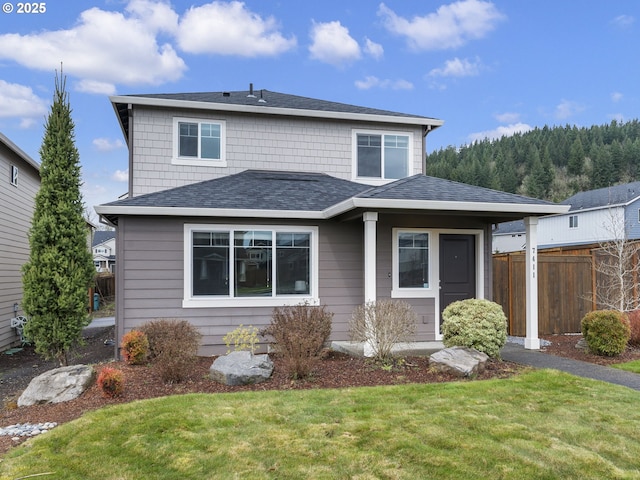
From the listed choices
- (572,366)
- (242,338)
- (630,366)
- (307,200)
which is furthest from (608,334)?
(242,338)

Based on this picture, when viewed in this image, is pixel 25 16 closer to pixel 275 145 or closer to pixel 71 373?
pixel 275 145

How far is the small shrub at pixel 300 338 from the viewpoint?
6.34m

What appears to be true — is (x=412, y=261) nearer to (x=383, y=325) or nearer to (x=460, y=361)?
(x=383, y=325)

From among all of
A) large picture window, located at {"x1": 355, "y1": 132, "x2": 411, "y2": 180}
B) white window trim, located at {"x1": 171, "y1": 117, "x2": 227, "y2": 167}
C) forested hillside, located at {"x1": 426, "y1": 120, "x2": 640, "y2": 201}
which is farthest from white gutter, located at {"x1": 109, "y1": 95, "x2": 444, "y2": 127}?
forested hillside, located at {"x1": 426, "y1": 120, "x2": 640, "y2": 201}

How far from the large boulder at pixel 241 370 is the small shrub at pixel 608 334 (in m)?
5.59

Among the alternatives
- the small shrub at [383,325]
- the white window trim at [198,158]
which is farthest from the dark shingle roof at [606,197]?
the small shrub at [383,325]

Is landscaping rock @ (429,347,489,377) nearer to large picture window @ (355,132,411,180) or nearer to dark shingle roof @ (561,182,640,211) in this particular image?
large picture window @ (355,132,411,180)

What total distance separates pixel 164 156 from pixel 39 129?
8.11 feet

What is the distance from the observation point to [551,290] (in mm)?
10695

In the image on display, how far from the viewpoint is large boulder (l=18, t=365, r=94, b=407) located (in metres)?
5.95

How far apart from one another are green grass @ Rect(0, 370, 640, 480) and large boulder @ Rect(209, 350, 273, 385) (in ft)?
1.79

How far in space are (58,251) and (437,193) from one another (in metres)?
6.55

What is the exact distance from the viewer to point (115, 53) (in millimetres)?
13539

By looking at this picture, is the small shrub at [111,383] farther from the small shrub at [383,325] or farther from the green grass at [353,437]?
the small shrub at [383,325]
